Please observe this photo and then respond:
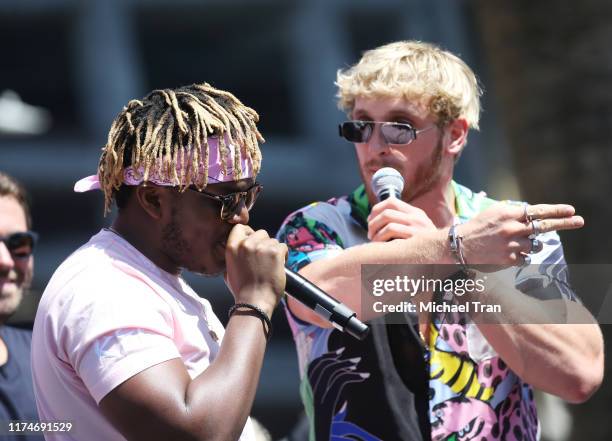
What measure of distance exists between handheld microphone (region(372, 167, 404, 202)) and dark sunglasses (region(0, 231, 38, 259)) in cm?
148

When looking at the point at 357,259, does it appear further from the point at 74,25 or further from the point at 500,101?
the point at 74,25

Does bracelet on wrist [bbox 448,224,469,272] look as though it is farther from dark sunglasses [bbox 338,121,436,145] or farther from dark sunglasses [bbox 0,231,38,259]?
dark sunglasses [bbox 0,231,38,259]

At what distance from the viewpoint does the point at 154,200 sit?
282 cm

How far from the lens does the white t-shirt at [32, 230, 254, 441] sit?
2508 mm

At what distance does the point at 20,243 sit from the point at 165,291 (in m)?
1.80

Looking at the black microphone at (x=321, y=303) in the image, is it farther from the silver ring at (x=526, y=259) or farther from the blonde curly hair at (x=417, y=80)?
the blonde curly hair at (x=417, y=80)

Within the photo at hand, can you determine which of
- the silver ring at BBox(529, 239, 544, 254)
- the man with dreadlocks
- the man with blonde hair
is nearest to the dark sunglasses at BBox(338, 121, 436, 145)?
the man with blonde hair

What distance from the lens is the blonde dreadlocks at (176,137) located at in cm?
279

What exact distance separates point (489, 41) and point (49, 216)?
704cm

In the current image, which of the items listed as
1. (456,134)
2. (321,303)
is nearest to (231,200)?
(321,303)

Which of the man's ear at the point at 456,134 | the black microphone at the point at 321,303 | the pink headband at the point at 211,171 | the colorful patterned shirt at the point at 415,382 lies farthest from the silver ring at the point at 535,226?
the pink headband at the point at 211,171

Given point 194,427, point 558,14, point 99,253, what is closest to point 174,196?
point 99,253

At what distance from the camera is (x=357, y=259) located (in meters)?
3.49

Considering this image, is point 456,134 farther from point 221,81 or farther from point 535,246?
point 221,81
